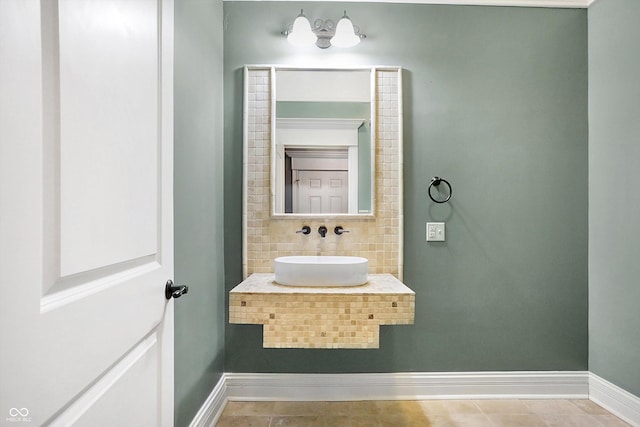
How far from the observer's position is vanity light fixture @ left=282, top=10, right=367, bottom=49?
1979 millimetres

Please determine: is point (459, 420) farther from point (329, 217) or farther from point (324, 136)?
point (324, 136)

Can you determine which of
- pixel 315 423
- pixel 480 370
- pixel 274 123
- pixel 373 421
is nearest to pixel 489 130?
pixel 274 123

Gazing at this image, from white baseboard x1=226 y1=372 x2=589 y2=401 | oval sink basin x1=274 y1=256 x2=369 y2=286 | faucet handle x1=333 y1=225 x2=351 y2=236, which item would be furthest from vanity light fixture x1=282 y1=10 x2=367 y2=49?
white baseboard x1=226 y1=372 x2=589 y2=401

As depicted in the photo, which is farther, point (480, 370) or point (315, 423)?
point (480, 370)

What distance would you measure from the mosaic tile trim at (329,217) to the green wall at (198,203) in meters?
0.18

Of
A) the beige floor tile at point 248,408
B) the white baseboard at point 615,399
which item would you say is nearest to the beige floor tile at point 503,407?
the white baseboard at point 615,399

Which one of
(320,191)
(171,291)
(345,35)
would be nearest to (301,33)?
(345,35)

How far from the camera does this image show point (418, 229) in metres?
2.10

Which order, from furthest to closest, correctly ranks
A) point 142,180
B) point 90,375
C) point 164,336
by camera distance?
1. point 164,336
2. point 142,180
3. point 90,375

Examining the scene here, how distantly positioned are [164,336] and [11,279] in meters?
0.59

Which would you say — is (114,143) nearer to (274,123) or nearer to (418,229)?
(274,123)

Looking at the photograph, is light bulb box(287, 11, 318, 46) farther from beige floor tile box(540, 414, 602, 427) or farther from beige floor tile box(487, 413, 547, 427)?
beige floor tile box(540, 414, 602, 427)

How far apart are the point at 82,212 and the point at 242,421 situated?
5.38 ft

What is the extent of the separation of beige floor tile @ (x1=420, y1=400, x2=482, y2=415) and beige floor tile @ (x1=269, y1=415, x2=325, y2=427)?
23.9 inches
